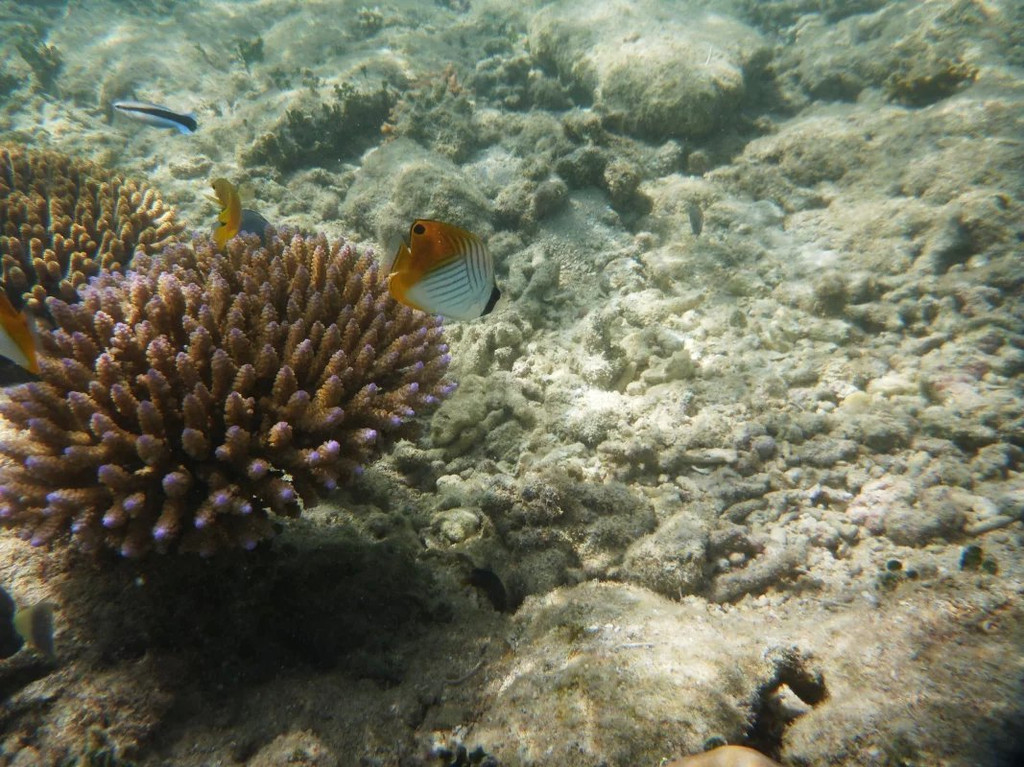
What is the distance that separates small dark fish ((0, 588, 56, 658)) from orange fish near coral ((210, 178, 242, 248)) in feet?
7.14

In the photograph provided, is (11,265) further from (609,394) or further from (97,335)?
(609,394)

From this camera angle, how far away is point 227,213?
10.2ft

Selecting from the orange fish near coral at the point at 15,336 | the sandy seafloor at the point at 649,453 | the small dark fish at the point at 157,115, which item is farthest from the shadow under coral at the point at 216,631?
the small dark fish at the point at 157,115

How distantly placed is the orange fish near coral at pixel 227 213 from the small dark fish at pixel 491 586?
2.65 meters

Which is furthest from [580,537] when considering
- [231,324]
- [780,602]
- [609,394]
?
[231,324]

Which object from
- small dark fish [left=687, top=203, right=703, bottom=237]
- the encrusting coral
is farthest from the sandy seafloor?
the encrusting coral

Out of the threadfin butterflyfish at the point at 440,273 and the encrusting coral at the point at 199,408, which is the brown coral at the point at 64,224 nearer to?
the encrusting coral at the point at 199,408

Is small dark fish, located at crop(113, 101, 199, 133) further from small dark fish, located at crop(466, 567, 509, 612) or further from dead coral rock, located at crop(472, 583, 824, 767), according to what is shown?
dead coral rock, located at crop(472, 583, 824, 767)

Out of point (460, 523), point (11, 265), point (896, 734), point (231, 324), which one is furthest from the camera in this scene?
point (11, 265)

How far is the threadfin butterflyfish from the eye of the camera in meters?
1.89

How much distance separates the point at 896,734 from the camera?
69.6 inches

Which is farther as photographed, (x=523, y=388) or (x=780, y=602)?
(x=523, y=388)

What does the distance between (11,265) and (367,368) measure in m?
3.21

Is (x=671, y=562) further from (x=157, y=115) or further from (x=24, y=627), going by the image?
(x=157, y=115)
